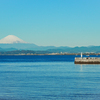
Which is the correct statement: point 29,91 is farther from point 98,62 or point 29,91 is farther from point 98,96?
point 98,62

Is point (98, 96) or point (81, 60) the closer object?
point (98, 96)

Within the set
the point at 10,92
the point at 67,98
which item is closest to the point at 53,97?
the point at 67,98

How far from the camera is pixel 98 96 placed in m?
37.2

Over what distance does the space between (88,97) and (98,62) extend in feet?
250

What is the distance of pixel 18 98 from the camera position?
120 ft

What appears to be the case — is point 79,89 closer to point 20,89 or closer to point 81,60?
point 20,89

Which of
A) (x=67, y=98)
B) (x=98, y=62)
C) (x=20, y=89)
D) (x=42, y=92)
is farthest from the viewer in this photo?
(x=98, y=62)

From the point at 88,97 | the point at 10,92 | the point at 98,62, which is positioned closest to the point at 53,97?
the point at 88,97

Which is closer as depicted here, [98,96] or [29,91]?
[98,96]

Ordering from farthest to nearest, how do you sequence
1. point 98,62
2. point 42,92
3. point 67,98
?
point 98,62
point 42,92
point 67,98

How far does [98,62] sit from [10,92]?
74.2 meters

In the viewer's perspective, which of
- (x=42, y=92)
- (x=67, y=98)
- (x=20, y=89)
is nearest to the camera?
(x=67, y=98)

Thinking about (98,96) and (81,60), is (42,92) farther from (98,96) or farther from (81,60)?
(81,60)

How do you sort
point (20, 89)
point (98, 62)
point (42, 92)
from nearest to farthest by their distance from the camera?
point (42, 92) < point (20, 89) < point (98, 62)
